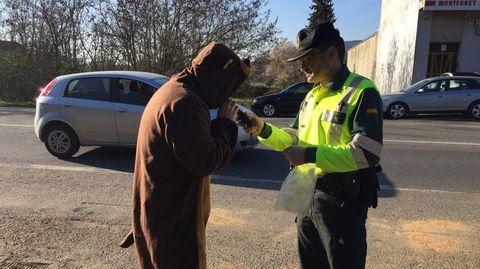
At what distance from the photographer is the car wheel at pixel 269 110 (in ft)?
53.6

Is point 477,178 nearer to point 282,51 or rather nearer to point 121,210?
point 121,210

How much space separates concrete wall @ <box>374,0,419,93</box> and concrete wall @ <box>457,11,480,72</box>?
200cm

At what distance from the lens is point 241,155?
811 cm

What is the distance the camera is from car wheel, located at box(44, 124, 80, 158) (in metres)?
7.75

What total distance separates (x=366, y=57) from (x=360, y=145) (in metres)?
33.8

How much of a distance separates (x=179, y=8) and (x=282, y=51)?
13.7 meters

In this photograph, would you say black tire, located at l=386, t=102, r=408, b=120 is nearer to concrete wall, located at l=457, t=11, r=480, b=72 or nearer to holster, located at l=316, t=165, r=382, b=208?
concrete wall, located at l=457, t=11, r=480, b=72

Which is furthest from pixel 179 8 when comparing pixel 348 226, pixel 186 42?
pixel 348 226

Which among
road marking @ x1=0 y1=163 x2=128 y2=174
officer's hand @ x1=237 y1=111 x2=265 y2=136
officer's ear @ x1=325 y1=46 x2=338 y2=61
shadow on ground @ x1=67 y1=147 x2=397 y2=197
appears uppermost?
officer's ear @ x1=325 y1=46 x2=338 y2=61

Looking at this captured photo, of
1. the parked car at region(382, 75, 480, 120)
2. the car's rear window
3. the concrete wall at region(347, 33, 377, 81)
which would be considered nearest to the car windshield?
the car's rear window

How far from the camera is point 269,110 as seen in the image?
16.4 m

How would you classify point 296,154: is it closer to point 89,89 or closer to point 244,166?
point 244,166

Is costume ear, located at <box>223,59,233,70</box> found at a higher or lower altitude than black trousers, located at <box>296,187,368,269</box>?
higher

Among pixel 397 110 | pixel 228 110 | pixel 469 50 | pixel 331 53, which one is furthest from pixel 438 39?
pixel 228 110
